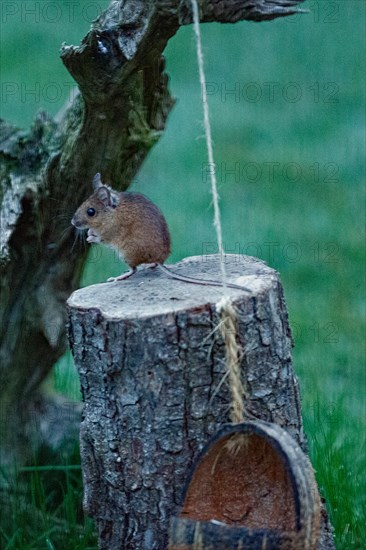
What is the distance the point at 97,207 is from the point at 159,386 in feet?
3.58

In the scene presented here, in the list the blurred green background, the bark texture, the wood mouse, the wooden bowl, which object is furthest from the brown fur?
the wooden bowl

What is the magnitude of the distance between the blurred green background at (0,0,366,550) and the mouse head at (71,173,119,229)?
69 cm

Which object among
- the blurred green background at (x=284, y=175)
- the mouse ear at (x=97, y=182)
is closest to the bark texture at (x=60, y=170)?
the mouse ear at (x=97, y=182)

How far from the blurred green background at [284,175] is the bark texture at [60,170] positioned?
15.9 inches

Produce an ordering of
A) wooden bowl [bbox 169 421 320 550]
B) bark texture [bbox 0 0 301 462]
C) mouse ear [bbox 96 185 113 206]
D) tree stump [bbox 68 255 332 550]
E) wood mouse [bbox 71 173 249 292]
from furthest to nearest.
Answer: mouse ear [bbox 96 185 113 206] → wood mouse [bbox 71 173 249 292] → bark texture [bbox 0 0 301 462] → tree stump [bbox 68 255 332 550] → wooden bowl [bbox 169 421 320 550]

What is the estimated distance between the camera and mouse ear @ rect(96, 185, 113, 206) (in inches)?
148

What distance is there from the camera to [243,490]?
2.87 meters

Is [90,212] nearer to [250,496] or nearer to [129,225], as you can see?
[129,225]

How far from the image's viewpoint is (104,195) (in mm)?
3768

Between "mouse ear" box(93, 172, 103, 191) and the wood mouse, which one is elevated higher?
"mouse ear" box(93, 172, 103, 191)

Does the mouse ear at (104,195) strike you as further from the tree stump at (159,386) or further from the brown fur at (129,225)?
the tree stump at (159,386)

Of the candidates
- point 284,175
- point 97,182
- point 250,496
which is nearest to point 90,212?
point 97,182

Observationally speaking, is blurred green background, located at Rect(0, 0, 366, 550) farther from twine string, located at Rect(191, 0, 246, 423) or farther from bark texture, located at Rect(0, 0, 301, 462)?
twine string, located at Rect(191, 0, 246, 423)

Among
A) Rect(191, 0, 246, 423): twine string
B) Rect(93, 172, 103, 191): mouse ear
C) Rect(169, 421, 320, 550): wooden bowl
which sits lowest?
Rect(169, 421, 320, 550): wooden bowl
